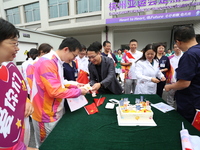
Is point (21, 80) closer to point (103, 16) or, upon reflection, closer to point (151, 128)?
point (151, 128)

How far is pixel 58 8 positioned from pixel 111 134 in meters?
12.8

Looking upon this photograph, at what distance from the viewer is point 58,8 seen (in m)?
11.0

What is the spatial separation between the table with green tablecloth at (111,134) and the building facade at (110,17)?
28.2ft

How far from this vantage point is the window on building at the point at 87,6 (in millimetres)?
9875

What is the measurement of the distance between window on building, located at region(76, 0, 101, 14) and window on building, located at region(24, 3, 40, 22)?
179 inches

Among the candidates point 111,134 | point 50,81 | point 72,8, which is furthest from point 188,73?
point 72,8

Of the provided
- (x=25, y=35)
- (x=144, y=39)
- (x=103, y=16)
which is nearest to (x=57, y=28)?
(x=103, y=16)

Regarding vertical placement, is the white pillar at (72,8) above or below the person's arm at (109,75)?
above

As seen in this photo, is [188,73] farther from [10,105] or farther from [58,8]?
[58,8]

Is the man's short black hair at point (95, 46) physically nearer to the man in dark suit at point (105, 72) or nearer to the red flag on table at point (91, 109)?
the man in dark suit at point (105, 72)

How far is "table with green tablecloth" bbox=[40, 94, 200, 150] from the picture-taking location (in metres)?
0.79

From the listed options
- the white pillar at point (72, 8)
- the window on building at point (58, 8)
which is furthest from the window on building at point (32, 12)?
the white pillar at point (72, 8)

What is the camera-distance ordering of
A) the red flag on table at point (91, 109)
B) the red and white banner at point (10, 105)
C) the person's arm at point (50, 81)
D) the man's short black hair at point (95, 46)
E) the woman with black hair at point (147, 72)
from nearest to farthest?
1. the red and white banner at point (10, 105)
2. the person's arm at point (50, 81)
3. the red flag on table at point (91, 109)
4. the man's short black hair at point (95, 46)
5. the woman with black hair at point (147, 72)

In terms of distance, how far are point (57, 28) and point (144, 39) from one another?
819 centimetres
